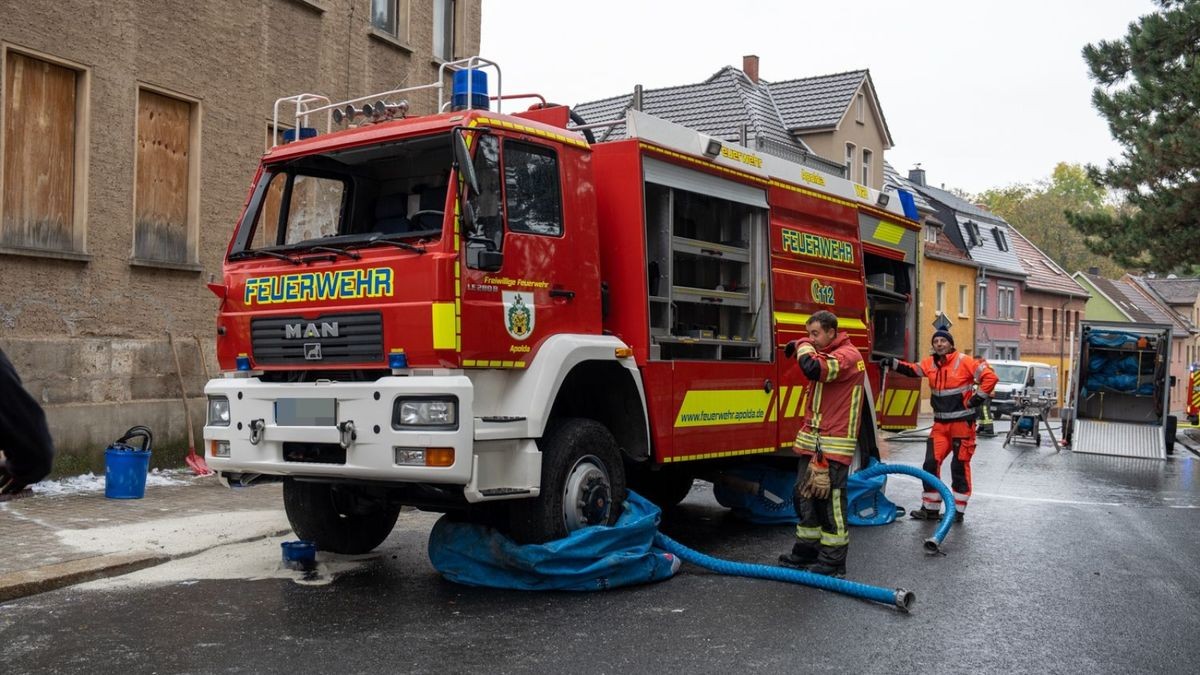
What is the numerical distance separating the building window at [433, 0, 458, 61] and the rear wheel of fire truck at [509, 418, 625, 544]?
1108 cm

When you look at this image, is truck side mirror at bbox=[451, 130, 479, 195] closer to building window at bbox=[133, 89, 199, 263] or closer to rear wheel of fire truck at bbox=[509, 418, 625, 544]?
rear wheel of fire truck at bbox=[509, 418, 625, 544]

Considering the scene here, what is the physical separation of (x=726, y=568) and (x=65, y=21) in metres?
8.27

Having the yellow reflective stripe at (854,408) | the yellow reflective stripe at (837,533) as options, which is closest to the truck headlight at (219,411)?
the yellow reflective stripe at (837,533)

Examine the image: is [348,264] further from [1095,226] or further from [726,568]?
[1095,226]

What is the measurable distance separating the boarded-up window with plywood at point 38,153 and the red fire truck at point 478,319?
4.38 m

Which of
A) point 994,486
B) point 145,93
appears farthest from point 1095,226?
point 145,93

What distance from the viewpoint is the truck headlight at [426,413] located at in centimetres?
602

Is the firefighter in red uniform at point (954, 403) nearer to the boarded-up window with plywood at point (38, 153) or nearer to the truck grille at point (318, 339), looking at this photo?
the truck grille at point (318, 339)

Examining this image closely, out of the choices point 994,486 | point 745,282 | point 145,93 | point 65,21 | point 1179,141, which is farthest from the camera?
point 1179,141

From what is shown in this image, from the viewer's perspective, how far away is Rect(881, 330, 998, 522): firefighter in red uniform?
10227 millimetres

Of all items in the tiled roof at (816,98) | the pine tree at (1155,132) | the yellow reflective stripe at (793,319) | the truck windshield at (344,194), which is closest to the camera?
the truck windshield at (344,194)

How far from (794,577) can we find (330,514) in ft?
9.93

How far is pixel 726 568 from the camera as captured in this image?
7086mm

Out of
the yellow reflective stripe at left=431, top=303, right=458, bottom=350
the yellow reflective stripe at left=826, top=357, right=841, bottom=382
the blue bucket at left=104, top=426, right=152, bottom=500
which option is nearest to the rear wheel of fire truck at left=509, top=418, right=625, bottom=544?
the yellow reflective stripe at left=431, top=303, right=458, bottom=350
